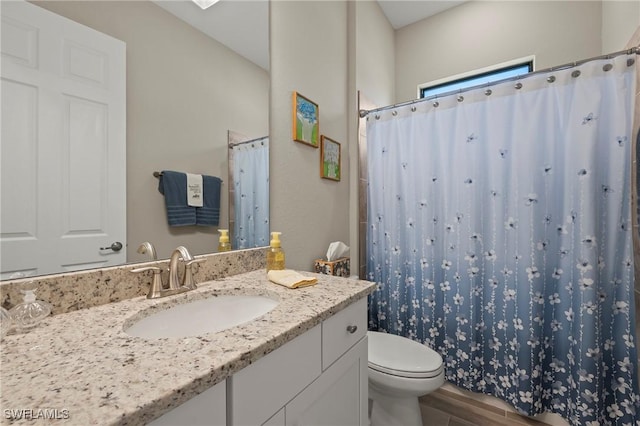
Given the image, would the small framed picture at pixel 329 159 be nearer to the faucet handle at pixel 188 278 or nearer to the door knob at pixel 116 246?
the faucet handle at pixel 188 278

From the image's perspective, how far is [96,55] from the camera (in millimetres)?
772

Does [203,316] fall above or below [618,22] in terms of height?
below

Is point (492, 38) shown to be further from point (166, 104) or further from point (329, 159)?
point (166, 104)

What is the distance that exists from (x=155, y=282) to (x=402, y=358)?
1164 millimetres

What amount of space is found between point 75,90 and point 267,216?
2.58 feet

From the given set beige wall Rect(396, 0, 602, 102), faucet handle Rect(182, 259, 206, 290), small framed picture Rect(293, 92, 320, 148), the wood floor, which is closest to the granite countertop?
A: faucet handle Rect(182, 259, 206, 290)

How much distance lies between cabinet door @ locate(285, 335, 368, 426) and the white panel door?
68 cm

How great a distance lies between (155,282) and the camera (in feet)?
2.76

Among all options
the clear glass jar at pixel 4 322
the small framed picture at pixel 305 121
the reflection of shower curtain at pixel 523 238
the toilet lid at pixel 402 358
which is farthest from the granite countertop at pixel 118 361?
the reflection of shower curtain at pixel 523 238

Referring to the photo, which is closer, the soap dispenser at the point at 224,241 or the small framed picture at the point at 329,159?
the soap dispenser at the point at 224,241

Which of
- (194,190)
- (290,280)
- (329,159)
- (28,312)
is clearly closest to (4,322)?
(28,312)

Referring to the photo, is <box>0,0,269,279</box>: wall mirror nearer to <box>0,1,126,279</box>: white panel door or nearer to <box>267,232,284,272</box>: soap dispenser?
<box>0,1,126,279</box>: white panel door

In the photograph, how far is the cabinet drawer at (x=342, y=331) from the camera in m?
0.78

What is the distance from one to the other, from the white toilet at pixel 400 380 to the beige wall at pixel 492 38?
2.24m
